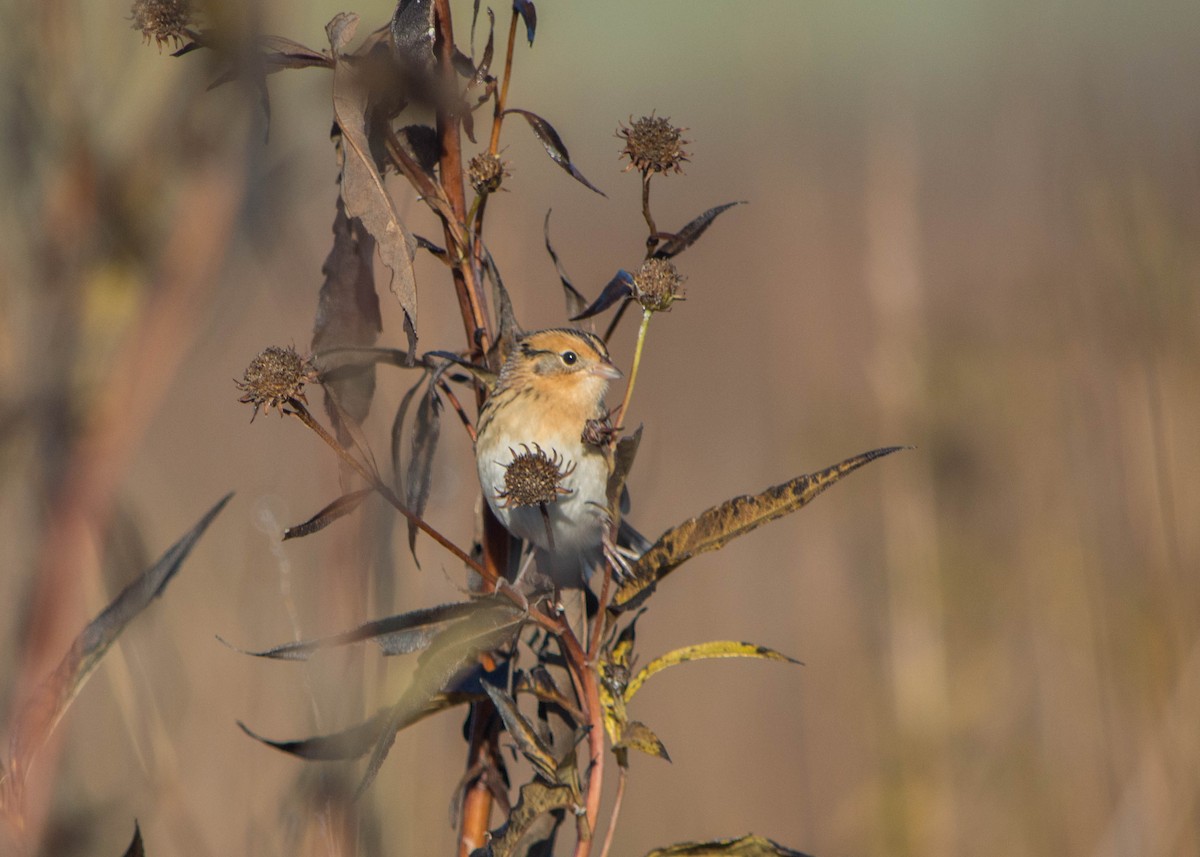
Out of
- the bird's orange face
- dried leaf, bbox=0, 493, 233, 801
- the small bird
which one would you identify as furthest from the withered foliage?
the bird's orange face

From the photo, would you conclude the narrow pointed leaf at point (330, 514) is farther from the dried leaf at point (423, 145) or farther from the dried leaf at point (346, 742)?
the dried leaf at point (423, 145)

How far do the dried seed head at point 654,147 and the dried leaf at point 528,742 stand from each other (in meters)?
0.55

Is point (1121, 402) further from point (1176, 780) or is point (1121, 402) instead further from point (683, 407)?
point (683, 407)

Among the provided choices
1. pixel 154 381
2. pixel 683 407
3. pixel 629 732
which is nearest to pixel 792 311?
pixel 629 732

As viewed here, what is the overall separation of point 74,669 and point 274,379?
307 millimetres

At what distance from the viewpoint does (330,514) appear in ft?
3.66

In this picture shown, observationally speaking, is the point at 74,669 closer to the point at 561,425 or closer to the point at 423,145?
the point at 423,145

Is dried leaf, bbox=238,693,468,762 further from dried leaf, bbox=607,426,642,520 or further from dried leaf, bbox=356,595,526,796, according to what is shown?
dried leaf, bbox=607,426,642,520

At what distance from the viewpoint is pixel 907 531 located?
253cm

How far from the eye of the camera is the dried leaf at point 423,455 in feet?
4.33

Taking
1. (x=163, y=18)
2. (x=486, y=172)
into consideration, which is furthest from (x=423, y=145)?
(x=163, y=18)

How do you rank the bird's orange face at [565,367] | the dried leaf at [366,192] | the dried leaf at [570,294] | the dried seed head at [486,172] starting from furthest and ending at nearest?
the bird's orange face at [565,367] → the dried leaf at [570,294] → the dried seed head at [486,172] → the dried leaf at [366,192]

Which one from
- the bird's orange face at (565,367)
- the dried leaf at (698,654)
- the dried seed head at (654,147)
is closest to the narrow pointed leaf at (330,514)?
the dried leaf at (698,654)

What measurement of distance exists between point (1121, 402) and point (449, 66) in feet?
5.89
